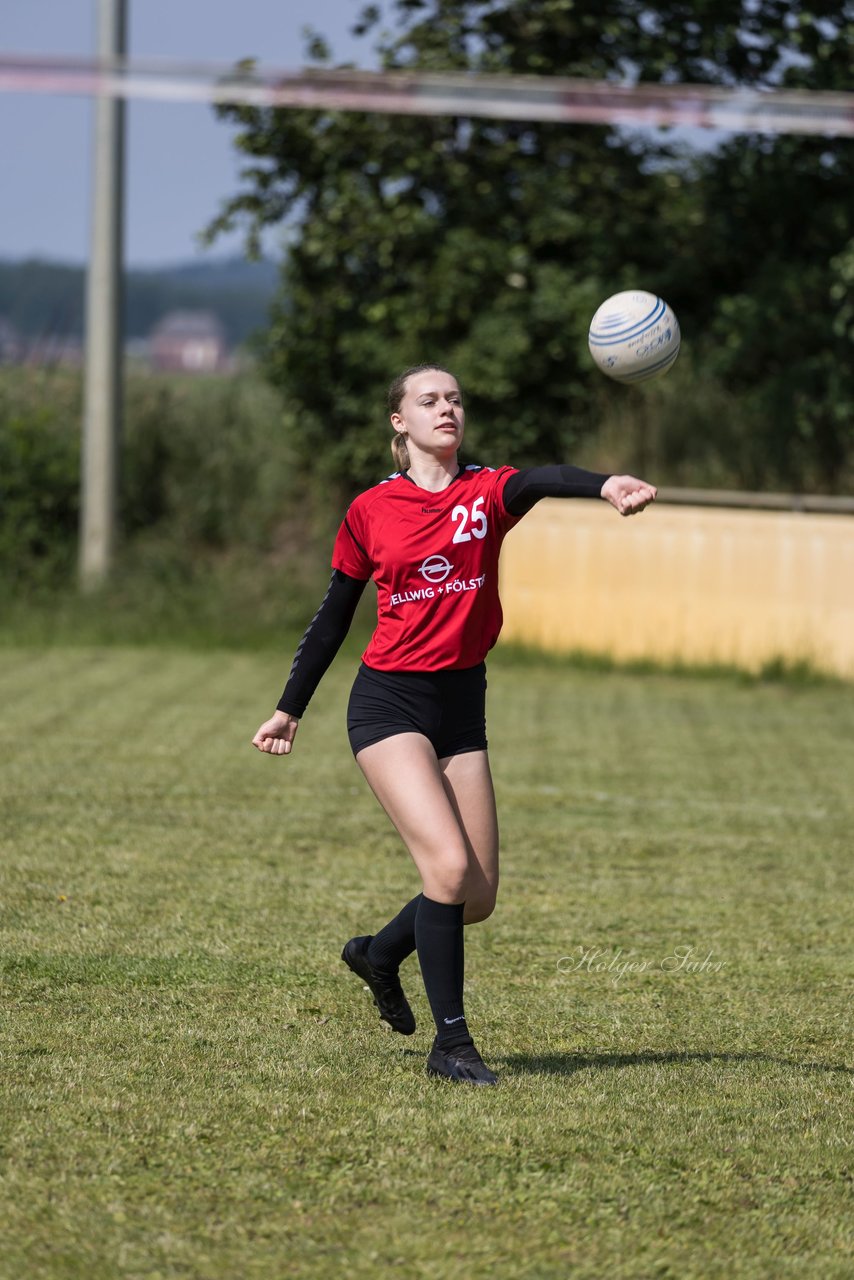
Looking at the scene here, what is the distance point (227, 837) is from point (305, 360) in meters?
12.5

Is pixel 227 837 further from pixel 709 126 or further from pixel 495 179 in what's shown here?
pixel 495 179

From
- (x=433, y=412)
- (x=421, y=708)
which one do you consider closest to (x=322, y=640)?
(x=421, y=708)

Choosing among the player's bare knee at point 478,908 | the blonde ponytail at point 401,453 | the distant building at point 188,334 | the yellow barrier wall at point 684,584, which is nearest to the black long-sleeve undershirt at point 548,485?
the blonde ponytail at point 401,453

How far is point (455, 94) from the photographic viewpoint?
18.1m

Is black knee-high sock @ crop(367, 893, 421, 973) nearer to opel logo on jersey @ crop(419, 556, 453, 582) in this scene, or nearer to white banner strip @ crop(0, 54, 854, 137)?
opel logo on jersey @ crop(419, 556, 453, 582)

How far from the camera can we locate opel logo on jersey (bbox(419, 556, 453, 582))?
5.07 meters

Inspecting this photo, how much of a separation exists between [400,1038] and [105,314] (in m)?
14.4

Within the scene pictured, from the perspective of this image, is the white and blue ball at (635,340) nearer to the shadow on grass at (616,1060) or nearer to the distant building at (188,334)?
the shadow on grass at (616,1060)

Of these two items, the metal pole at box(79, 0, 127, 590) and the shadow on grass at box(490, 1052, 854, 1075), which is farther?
the metal pole at box(79, 0, 127, 590)

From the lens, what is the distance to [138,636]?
18.0 meters

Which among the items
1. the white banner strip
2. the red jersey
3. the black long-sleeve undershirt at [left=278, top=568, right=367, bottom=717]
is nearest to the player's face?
the red jersey

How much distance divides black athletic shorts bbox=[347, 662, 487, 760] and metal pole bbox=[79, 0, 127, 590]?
14325mm

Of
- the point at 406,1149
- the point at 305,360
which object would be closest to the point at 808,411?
the point at 305,360

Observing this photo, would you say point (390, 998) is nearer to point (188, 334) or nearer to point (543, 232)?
point (543, 232)
